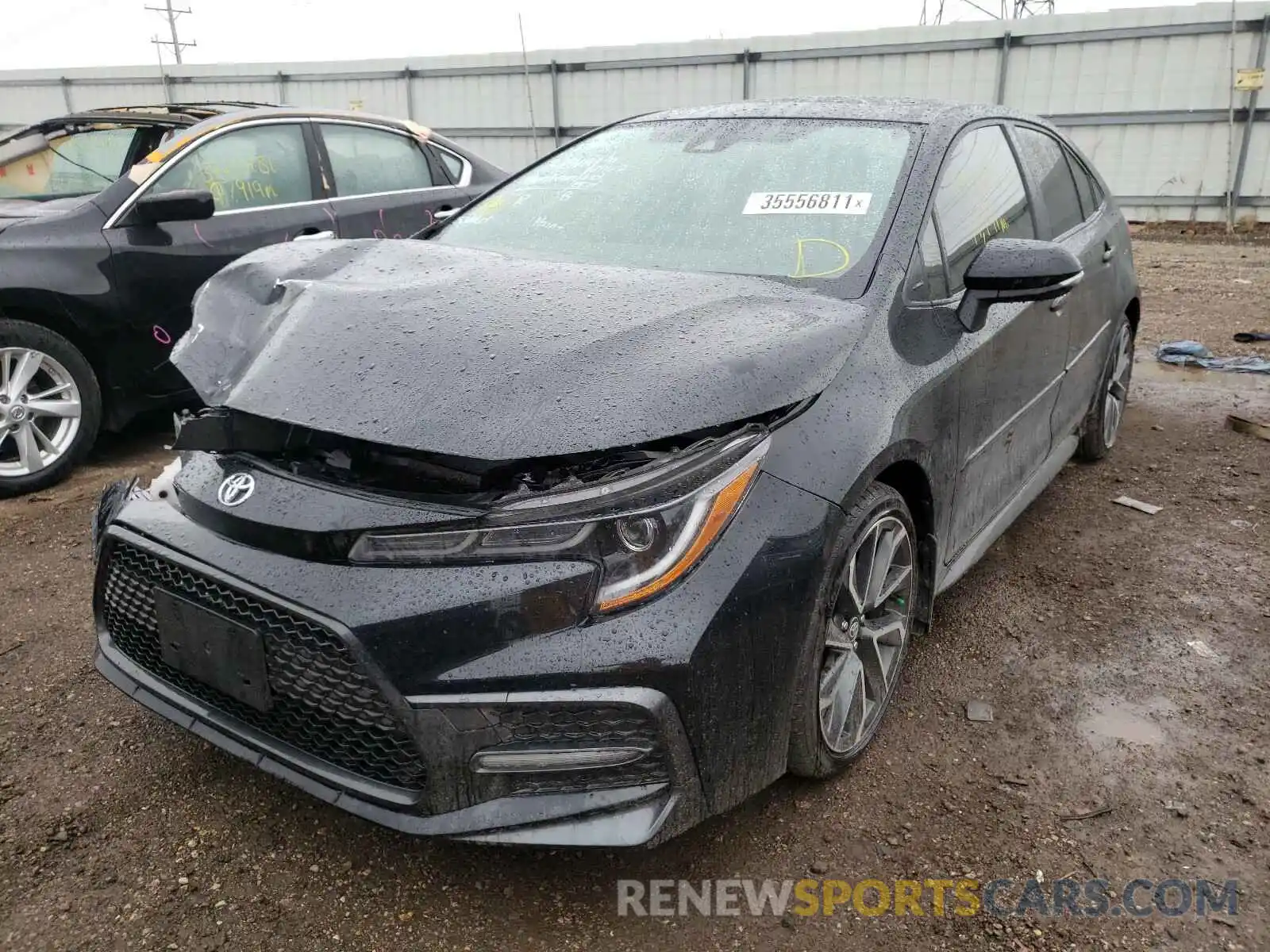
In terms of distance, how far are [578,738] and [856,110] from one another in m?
2.18

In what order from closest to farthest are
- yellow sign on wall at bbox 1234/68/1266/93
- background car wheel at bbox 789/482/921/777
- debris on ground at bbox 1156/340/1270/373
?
background car wheel at bbox 789/482/921/777 → debris on ground at bbox 1156/340/1270/373 → yellow sign on wall at bbox 1234/68/1266/93

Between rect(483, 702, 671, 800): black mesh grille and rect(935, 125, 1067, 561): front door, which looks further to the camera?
rect(935, 125, 1067, 561): front door

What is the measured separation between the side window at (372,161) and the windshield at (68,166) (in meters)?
0.95

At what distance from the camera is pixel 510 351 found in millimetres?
1881

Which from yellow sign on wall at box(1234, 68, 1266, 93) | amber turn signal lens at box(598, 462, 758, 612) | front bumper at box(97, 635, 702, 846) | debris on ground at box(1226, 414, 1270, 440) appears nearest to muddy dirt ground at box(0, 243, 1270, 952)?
front bumper at box(97, 635, 702, 846)

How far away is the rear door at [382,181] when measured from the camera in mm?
4852

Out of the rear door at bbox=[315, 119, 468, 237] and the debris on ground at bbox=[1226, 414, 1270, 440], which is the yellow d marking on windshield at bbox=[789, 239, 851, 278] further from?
the debris on ground at bbox=[1226, 414, 1270, 440]

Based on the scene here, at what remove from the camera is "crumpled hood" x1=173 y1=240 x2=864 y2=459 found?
1730 millimetres

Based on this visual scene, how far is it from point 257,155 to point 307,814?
3.56 metres

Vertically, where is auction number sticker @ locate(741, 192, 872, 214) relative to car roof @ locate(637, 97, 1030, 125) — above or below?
below

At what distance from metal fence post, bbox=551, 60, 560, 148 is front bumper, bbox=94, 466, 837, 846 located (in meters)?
14.1

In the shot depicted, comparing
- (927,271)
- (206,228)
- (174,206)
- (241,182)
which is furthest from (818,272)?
(241,182)

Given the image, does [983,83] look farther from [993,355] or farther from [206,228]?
[993,355]

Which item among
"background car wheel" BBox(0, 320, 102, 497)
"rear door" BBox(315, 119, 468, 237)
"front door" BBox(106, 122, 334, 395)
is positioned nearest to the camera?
"background car wheel" BBox(0, 320, 102, 497)
